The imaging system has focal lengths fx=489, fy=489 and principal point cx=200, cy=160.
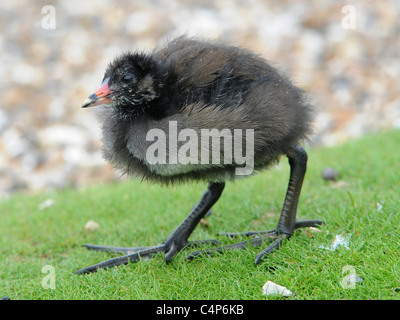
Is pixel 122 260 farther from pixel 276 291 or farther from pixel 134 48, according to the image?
pixel 134 48

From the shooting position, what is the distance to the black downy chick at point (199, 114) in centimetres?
264

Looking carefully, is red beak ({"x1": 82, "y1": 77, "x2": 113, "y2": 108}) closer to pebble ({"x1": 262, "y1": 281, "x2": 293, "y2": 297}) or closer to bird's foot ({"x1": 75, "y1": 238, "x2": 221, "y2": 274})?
bird's foot ({"x1": 75, "y1": 238, "x2": 221, "y2": 274})

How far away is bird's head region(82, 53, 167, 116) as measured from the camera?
2.81m

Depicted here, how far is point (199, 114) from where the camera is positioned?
104 inches

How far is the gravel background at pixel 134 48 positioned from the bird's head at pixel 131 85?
3.69 m

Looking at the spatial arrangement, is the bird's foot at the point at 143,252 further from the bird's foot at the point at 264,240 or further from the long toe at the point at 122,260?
the bird's foot at the point at 264,240

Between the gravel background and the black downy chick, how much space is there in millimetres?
3695

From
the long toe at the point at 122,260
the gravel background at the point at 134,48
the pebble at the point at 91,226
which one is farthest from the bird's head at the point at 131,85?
the gravel background at the point at 134,48

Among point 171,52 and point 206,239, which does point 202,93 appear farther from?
point 206,239

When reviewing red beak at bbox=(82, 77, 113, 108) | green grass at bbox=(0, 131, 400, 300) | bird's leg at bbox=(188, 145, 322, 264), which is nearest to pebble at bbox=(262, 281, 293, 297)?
green grass at bbox=(0, 131, 400, 300)

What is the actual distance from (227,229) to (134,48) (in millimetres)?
4285

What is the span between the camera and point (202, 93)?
2.77m

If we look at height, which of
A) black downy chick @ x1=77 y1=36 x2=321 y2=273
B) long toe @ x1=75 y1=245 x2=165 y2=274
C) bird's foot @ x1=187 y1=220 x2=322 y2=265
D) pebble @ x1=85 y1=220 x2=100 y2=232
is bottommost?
pebble @ x1=85 y1=220 x2=100 y2=232

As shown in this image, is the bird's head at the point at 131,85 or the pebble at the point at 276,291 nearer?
the pebble at the point at 276,291
